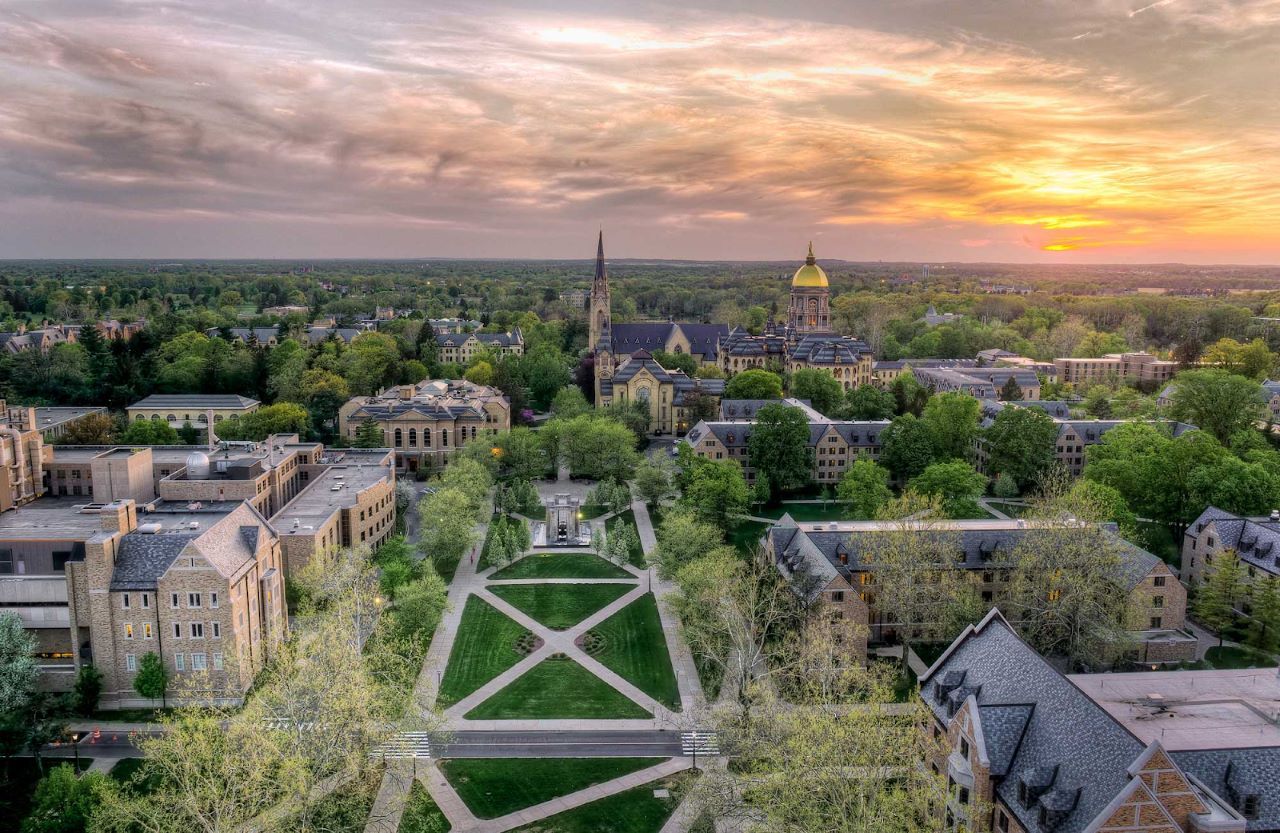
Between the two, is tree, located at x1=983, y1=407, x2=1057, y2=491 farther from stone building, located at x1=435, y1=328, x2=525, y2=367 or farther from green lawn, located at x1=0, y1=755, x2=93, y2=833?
stone building, located at x1=435, y1=328, x2=525, y2=367

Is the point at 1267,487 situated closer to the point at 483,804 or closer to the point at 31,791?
the point at 483,804

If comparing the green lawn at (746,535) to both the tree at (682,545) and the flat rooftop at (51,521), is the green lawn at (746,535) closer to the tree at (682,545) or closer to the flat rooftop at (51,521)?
the tree at (682,545)

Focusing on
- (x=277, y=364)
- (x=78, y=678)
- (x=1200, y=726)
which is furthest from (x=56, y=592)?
(x=277, y=364)

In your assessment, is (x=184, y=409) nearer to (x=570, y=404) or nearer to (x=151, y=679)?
(x=570, y=404)

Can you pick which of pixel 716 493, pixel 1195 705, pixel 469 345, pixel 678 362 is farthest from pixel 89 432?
pixel 1195 705

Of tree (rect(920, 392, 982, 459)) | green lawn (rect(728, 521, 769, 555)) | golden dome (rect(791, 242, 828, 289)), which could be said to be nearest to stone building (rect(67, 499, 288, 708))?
green lawn (rect(728, 521, 769, 555))

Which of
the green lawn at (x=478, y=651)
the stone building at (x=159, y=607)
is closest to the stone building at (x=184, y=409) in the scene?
the green lawn at (x=478, y=651)
